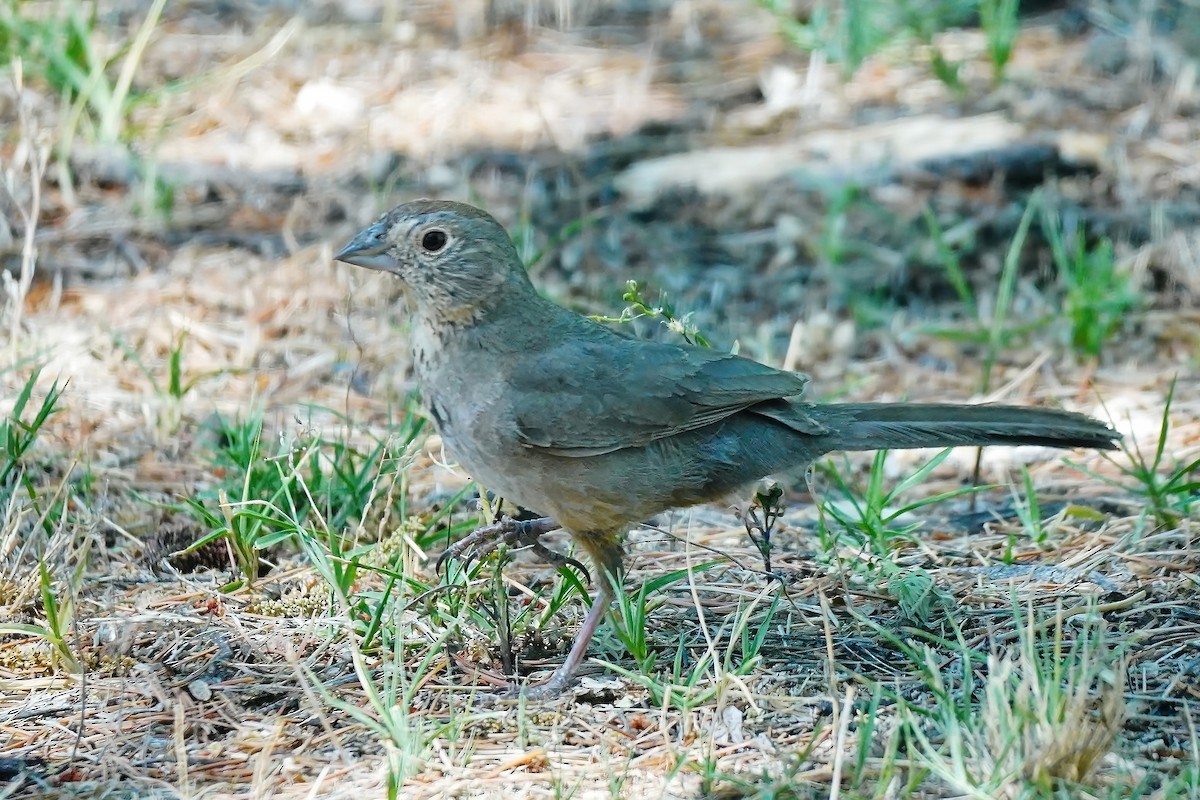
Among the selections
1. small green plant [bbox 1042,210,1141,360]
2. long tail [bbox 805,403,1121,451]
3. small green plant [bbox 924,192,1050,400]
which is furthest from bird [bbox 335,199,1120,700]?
small green plant [bbox 1042,210,1141,360]

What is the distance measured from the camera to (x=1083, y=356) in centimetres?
A: 591

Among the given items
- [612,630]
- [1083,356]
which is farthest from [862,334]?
[612,630]

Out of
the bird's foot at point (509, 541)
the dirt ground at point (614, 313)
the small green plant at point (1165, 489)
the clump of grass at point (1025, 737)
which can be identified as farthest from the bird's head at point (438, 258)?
the small green plant at point (1165, 489)

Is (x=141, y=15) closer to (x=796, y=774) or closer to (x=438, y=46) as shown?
(x=438, y=46)

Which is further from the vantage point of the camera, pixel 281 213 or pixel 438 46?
pixel 438 46

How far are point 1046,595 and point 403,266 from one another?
6.55 ft

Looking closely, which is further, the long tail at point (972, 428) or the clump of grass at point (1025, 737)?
the long tail at point (972, 428)

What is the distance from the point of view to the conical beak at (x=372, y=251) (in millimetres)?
4043

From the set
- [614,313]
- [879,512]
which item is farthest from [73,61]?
[879,512]

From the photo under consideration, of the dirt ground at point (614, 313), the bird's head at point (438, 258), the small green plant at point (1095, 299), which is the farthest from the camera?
the small green plant at point (1095, 299)

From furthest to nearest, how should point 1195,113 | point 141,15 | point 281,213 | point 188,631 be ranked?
point 141,15, point 1195,113, point 281,213, point 188,631

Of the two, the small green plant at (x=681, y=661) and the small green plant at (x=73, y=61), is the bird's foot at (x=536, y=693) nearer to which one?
the small green plant at (x=681, y=661)

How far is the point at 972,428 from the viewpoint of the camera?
394cm

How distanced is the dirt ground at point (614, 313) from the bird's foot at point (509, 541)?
0.22 meters
